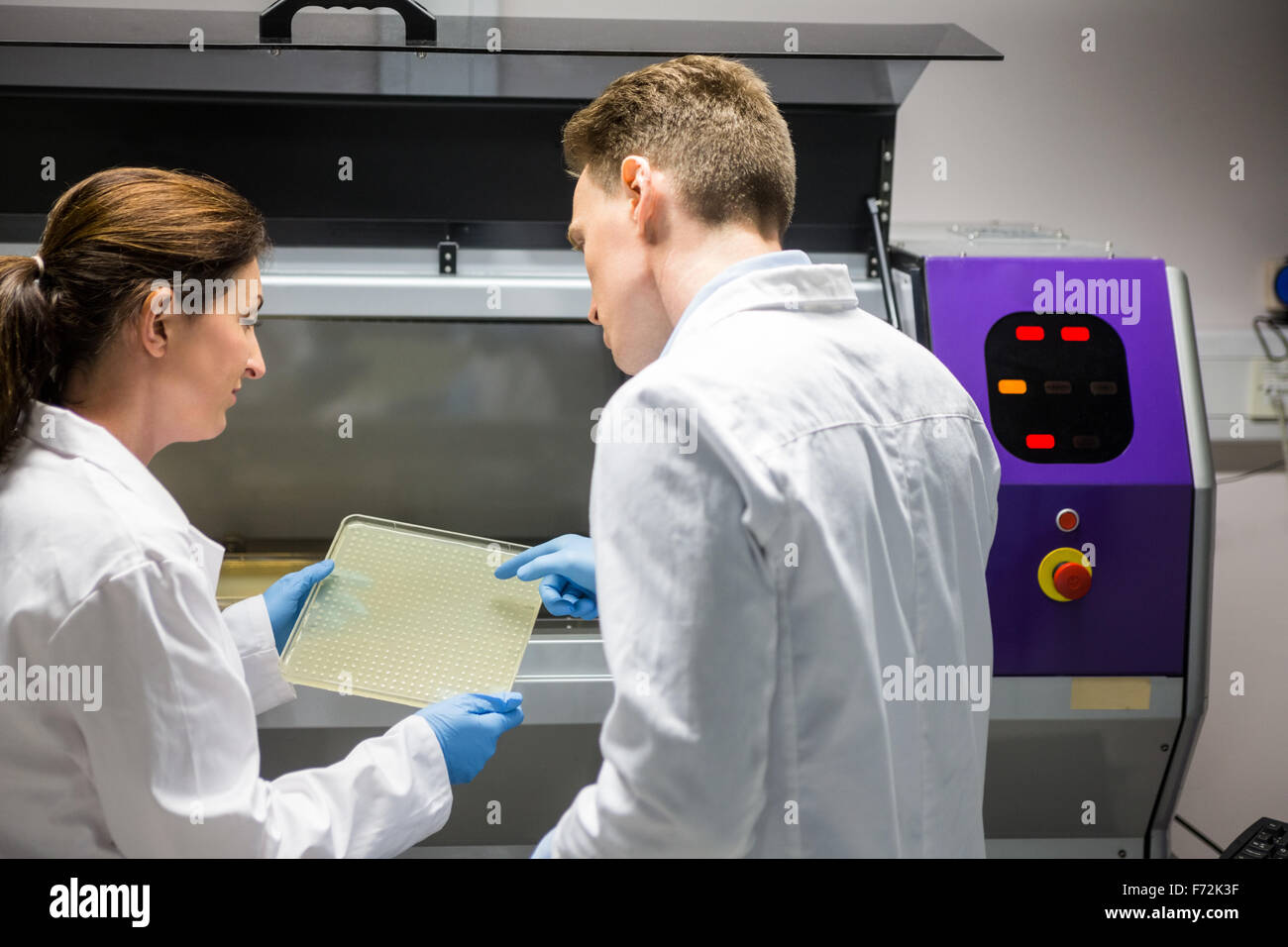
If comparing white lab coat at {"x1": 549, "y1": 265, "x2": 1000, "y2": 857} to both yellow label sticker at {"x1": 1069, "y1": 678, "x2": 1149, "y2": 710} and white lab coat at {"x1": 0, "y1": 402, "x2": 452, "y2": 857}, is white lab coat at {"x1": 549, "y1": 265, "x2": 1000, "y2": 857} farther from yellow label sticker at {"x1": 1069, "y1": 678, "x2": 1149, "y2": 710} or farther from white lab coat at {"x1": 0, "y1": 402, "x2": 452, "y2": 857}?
yellow label sticker at {"x1": 1069, "y1": 678, "x2": 1149, "y2": 710}

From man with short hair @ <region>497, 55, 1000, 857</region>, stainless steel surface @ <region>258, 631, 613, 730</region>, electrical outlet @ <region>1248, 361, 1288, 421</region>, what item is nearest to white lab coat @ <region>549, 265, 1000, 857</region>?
man with short hair @ <region>497, 55, 1000, 857</region>

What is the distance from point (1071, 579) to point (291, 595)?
105cm

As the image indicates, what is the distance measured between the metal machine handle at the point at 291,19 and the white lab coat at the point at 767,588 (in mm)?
617

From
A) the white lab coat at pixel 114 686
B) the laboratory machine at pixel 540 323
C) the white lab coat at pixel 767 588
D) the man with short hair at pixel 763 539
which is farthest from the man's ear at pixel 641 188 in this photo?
the white lab coat at pixel 114 686

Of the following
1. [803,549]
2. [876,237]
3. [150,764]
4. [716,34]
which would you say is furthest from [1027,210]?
[150,764]

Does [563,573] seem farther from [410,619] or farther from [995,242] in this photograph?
[995,242]

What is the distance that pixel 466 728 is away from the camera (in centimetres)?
111

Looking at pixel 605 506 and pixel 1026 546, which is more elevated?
pixel 605 506

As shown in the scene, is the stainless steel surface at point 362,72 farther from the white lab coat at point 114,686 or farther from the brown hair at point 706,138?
the white lab coat at point 114,686

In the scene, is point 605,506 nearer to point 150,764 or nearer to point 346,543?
point 150,764

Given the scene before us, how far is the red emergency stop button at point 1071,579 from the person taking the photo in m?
1.39

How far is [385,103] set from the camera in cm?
160

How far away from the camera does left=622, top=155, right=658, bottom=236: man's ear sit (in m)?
0.94
